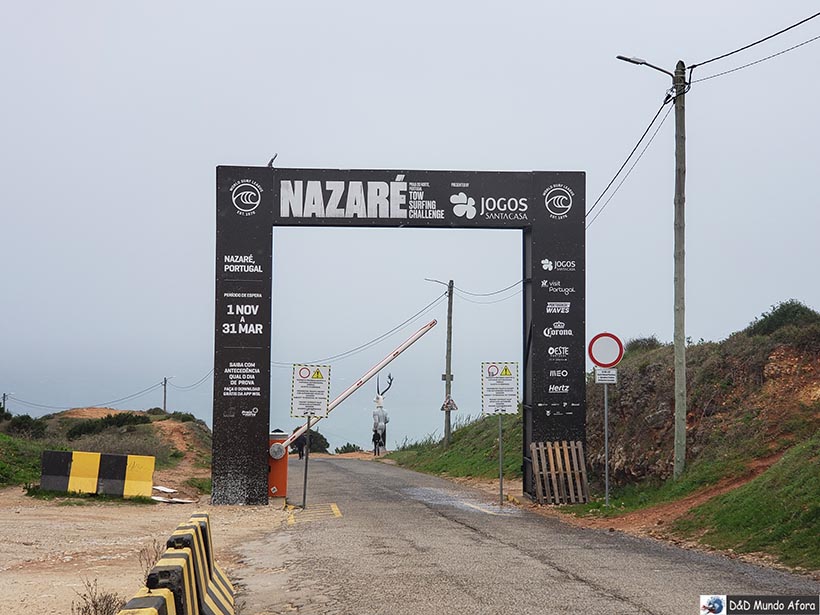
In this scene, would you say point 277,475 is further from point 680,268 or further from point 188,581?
point 188,581

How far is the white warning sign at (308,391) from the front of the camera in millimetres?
21031

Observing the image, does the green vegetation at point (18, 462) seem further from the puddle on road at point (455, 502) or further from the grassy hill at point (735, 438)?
the grassy hill at point (735, 438)

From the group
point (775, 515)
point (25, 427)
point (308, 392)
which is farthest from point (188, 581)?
point (25, 427)

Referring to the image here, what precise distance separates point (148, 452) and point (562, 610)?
2311cm

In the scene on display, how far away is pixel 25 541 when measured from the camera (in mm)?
14680

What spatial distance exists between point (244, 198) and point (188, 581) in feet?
51.3

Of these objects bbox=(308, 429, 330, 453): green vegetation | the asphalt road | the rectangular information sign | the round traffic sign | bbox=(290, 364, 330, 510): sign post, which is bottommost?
bbox=(308, 429, 330, 453): green vegetation

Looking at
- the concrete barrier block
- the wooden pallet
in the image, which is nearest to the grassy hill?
the wooden pallet

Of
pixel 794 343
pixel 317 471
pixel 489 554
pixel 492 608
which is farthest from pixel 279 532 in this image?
pixel 317 471

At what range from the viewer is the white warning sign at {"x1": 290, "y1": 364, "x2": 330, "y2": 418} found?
21.0 metres

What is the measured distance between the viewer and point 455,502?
70.4ft

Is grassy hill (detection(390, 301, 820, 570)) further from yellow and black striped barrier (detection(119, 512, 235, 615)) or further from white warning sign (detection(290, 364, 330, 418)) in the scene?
yellow and black striped barrier (detection(119, 512, 235, 615))

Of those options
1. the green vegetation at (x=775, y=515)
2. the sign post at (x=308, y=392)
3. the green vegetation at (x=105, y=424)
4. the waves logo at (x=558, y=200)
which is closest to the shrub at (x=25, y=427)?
the green vegetation at (x=105, y=424)

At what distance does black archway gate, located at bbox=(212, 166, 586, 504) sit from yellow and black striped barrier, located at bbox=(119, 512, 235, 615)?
39.7ft
